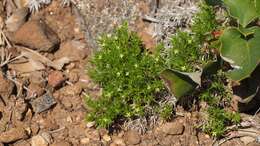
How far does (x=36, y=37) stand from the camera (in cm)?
426

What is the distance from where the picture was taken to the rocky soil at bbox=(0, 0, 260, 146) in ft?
13.2

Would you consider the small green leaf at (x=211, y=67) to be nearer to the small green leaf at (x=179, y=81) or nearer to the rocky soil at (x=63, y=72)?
the small green leaf at (x=179, y=81)

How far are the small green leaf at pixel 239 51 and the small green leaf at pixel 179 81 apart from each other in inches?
8.5

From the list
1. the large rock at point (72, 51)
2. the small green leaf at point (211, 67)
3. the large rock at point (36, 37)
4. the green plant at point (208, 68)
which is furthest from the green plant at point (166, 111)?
the large rock at point (36, 37)

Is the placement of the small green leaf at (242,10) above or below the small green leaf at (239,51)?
above

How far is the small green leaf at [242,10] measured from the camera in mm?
3646

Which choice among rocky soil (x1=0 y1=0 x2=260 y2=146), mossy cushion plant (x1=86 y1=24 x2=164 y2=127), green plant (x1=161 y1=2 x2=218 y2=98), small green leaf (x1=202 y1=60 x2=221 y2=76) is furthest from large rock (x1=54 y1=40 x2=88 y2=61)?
small green leaf (x1=202 y1=60 x2=221 y2=76)

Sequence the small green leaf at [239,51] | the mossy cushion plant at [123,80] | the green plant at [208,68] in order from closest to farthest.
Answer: the small green leaf at [239,51] < the green plant at [208,68] < the mossy cushion plant at [123,80]

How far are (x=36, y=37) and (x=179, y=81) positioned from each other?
1179 millimetres

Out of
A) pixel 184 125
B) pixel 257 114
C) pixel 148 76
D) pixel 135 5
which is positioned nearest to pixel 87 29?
pixel 135 5

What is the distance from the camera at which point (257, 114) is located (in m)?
4.02

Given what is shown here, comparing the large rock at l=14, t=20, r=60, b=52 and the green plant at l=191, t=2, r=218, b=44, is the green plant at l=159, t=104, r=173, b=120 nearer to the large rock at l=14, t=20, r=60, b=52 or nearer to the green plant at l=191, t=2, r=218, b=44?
the green plant at l=191, t=2, r=218, b=44

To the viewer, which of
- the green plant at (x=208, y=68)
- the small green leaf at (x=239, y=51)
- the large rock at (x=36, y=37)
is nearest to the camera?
the small green leaf at (x=239, y=51)

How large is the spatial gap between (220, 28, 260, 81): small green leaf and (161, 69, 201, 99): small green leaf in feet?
0.71
